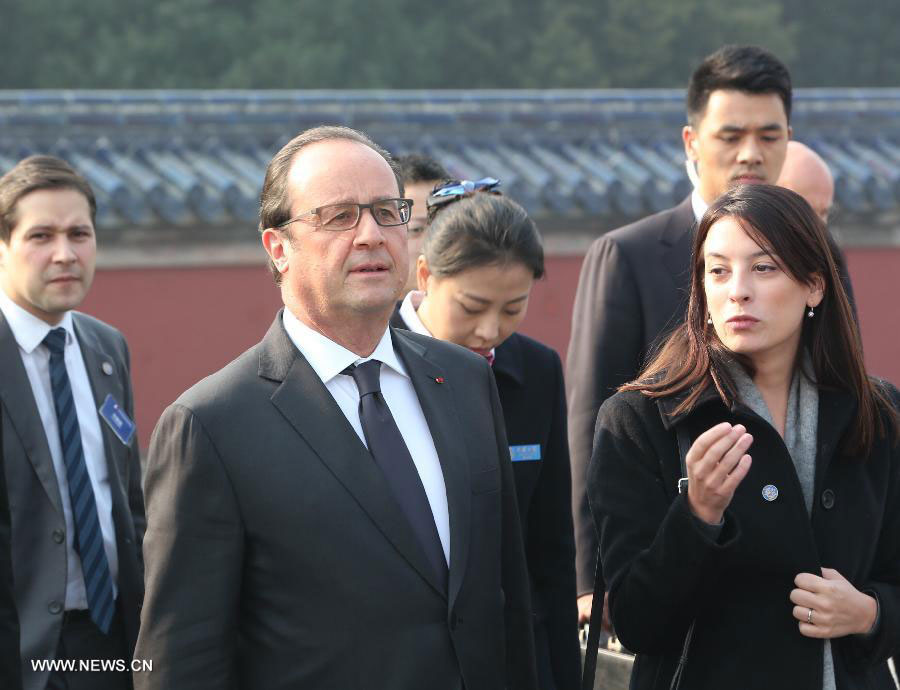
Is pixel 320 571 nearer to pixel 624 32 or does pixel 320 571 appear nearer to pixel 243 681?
pixel 243 681

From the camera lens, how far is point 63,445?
3680mm

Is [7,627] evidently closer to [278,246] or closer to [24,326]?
[278,246]

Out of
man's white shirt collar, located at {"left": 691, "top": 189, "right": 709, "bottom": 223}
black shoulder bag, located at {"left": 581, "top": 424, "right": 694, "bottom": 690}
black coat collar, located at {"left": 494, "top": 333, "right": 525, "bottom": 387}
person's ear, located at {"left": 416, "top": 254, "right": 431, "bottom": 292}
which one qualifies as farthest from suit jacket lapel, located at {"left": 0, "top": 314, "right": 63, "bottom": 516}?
man's white shirt collar, located at {"left": 691, "top": 189, "right": 709, "bottom": 223}

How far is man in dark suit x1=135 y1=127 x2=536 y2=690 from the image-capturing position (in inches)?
88.5

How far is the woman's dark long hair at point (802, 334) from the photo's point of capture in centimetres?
259

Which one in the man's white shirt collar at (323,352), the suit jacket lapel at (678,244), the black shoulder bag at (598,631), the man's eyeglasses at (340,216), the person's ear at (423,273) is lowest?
the black shoulder bag at (598,631)

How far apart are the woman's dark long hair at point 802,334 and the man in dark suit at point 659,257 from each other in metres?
0.65

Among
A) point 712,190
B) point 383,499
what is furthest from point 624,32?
point 383,499

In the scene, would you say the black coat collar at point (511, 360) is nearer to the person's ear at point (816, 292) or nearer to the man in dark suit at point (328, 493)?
the man in dark suit at point (328, 493)

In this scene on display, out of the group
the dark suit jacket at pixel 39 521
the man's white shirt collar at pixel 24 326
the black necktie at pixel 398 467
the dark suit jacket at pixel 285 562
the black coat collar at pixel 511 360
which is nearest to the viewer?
the dark suit jacket at pixel 285 562

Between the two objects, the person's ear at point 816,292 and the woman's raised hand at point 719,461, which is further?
the person's ear at point 816,292

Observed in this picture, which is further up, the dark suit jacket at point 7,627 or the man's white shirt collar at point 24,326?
the man's white shirt collar at point 24,326

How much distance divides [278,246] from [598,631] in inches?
38.3

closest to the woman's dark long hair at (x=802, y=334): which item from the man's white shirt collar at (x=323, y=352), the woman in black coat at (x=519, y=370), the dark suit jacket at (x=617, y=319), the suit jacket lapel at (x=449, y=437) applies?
the suit jacket lapel at (x=449, y=437)
